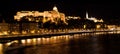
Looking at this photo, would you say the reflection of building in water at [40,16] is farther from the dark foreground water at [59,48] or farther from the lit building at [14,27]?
the dark foreground water at [59,48]

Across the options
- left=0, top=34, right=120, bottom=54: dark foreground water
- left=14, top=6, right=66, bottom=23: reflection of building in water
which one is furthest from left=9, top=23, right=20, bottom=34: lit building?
left=0, top=34, right=120, bottom=54: dark foreground water

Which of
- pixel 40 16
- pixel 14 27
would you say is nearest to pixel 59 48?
pixel 14 27

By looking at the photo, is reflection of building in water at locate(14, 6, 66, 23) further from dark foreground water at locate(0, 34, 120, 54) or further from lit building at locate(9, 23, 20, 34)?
dark foreground water at locate(0, 34, 120, 54)

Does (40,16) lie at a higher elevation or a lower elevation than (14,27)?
higher

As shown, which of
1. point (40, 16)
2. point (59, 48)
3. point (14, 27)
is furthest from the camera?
point (40, 16)

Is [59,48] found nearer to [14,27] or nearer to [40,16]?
[14,27]

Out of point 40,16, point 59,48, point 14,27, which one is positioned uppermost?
point 59,48

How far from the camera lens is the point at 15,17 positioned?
17325cm

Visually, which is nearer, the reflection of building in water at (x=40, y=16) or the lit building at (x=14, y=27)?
the lit building at (x=14, y=27)

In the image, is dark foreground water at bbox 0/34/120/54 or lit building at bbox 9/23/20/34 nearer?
dark foreground water at bbox 0/34/120/54

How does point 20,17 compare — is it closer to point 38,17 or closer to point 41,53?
point 38,17

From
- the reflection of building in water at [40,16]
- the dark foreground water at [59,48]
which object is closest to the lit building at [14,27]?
the reflection of building in water at [40,16]

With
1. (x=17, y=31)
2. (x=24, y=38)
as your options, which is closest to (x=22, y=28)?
(x=17, y=31)

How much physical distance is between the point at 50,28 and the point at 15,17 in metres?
32.6
